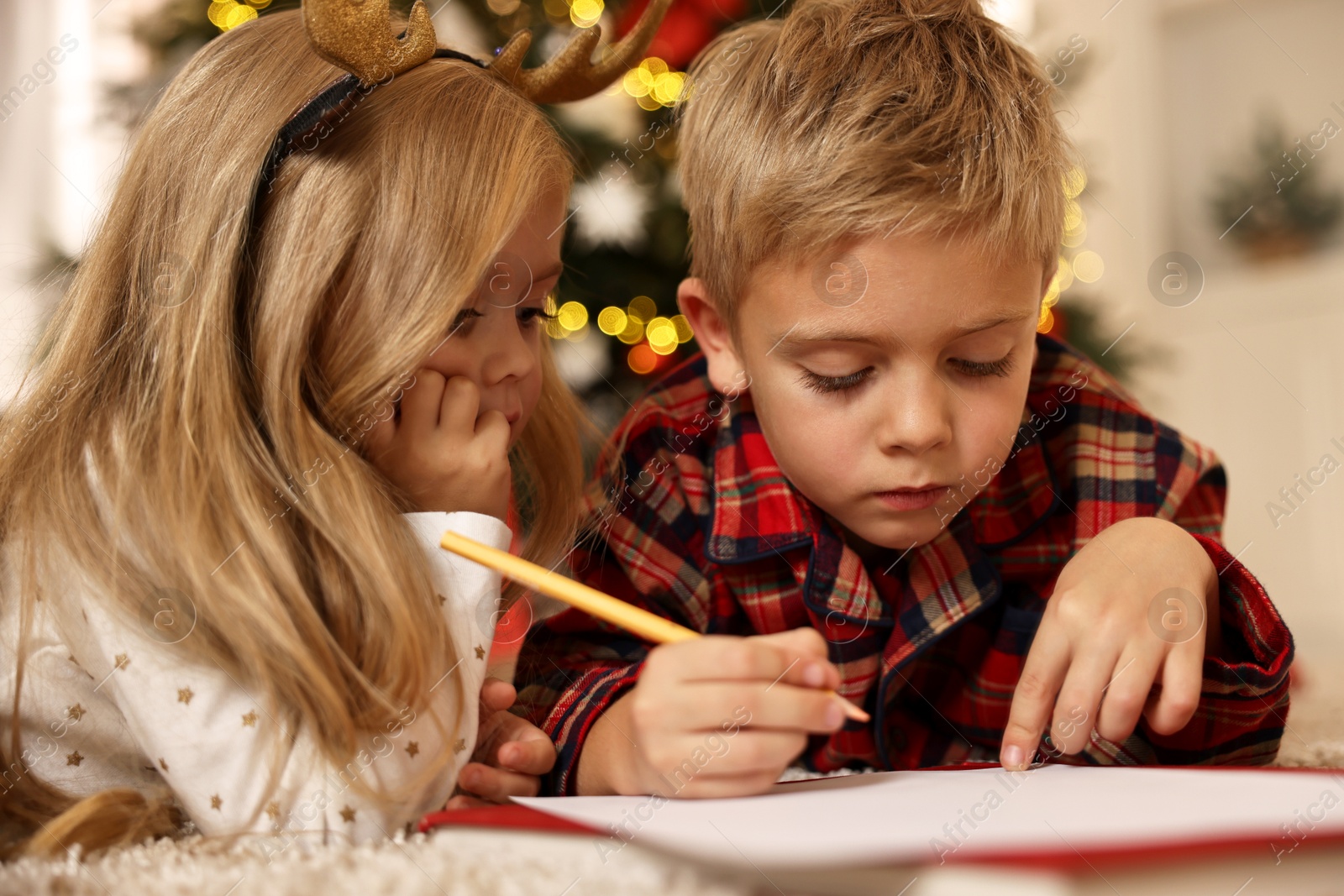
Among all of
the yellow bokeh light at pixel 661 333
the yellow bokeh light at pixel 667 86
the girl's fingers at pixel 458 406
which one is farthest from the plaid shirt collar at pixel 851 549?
the yellow bokeh light at pixel 667 86

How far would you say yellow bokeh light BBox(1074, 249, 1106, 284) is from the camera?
2.66 meters

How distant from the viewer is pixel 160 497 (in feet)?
2.07

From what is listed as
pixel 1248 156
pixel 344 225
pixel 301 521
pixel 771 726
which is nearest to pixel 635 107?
pixel 344 225

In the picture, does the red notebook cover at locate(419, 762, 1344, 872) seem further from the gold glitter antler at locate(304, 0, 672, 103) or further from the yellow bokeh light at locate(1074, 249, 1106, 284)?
the yellow bokeh light at locate(1074, 249, 1106, 284)

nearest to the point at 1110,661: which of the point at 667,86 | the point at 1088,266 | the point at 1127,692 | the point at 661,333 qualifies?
the point at 1127,692

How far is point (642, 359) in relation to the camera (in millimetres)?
1517

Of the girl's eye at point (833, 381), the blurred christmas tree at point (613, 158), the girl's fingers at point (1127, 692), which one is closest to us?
the girl's fingers at point (1127, 692)

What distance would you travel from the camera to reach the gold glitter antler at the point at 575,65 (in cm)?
85

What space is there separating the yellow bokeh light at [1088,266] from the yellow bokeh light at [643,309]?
142 cm

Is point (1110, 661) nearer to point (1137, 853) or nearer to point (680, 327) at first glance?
point (1137, 853)

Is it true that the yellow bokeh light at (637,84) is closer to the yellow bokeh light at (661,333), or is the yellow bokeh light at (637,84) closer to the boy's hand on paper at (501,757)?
the yellow bokeh light at (661,333)

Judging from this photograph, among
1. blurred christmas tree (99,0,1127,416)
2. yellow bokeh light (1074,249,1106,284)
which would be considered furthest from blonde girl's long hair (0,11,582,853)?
yellow bokeh light (1074,249,1106,284)

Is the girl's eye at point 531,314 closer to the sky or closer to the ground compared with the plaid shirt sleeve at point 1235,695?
closer to the sky

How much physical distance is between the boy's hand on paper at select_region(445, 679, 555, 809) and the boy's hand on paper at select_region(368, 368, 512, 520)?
0.44 feet
